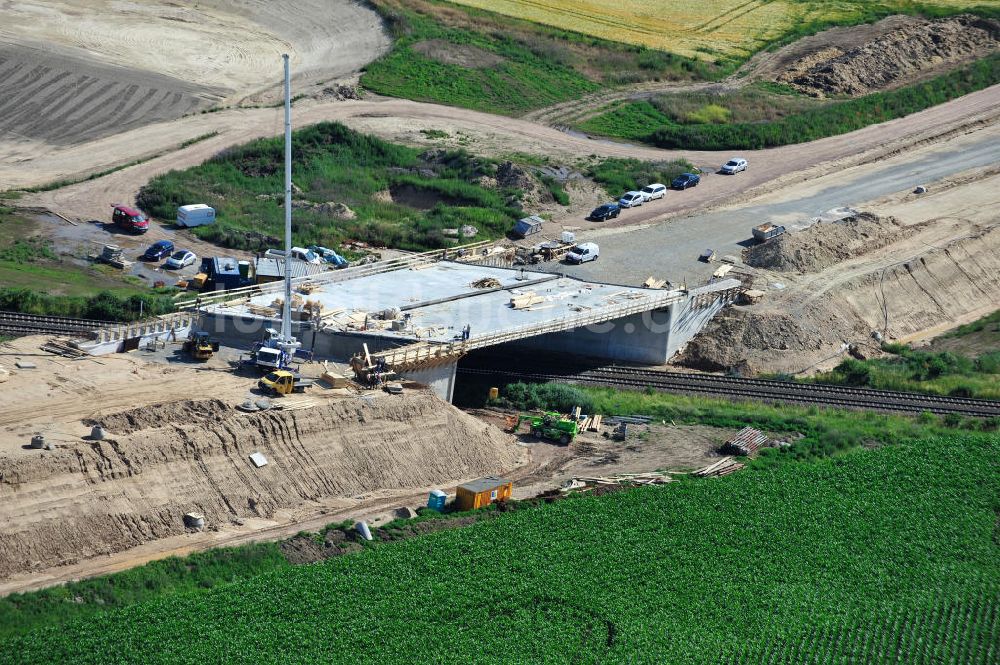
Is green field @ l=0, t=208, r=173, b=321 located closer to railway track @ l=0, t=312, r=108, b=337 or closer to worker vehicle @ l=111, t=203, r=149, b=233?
railway track @ l=0, t=312, r=108, b=337

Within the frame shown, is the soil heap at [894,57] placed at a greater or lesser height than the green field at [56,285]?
greater

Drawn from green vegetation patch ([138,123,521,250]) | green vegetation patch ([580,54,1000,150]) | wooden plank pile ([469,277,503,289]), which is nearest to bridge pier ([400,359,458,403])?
wooden plank pile ([469,277,503,289])

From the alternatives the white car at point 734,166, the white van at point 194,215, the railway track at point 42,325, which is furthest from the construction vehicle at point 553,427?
the white car at point 734,166

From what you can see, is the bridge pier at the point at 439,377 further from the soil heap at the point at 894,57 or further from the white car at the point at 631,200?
the soil heap at the point at 894,57

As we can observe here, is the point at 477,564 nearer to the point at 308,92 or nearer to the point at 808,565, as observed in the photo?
the point at 808,565

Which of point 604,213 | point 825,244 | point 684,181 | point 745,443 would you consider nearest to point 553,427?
point 745,443

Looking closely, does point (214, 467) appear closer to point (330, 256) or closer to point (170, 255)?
point (330, 256)
